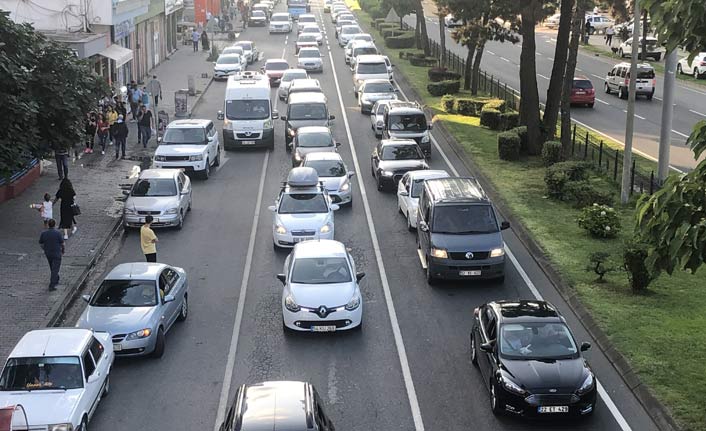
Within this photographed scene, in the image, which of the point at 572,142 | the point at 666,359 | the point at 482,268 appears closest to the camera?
the point at 666,359

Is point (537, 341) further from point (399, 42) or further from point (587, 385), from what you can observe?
point (399, 42)

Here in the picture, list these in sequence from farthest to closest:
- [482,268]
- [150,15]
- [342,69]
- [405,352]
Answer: [342,69] → [150,15] → [482,268] → [405,352]

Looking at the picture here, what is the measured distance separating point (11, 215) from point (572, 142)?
2098 cm

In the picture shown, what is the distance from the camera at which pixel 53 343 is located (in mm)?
16469

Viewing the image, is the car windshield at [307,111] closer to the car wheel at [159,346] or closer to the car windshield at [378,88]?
the car windshield at [378,88]

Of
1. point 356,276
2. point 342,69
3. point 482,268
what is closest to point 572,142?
point 482,268

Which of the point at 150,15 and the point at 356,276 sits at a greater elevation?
the point at 150,15

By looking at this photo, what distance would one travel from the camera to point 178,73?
64.7 metres

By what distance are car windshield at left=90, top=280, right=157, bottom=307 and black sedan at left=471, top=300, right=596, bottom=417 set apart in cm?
638

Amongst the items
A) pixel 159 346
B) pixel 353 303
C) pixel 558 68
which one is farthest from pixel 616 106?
pixel 159 346

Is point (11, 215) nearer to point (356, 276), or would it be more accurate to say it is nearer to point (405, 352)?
point (356, 276)

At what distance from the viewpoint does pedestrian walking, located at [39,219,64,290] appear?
22781 millimetres

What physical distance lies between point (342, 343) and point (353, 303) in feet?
2.73

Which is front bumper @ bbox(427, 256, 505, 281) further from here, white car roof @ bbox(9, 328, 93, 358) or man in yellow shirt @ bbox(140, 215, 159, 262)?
white car roof @ bbox(9, 328, 93, 358)
